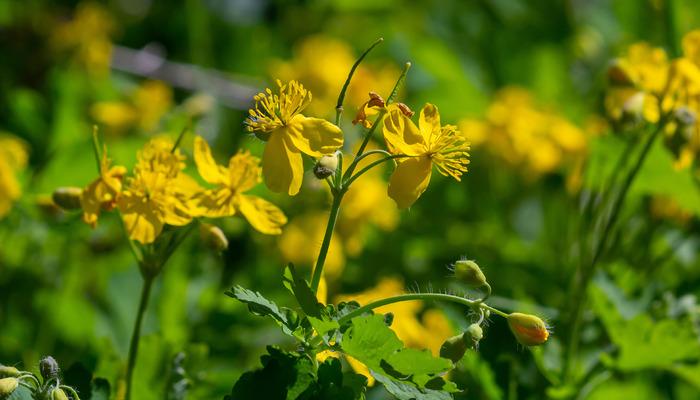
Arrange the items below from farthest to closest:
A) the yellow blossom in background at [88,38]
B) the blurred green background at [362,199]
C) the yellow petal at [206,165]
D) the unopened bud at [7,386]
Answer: the yellow blossom in background at [88,38]
the blurred green background at [362,199]
the yellow petal at [206,165]
the unopened bud at [7,386]

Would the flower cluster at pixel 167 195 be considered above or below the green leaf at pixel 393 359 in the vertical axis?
above

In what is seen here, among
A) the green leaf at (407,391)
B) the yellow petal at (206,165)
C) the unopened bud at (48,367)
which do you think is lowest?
the unopened bud at (48,367)

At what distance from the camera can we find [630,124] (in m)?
1.90

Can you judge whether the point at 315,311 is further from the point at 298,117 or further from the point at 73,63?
the point at 73,63

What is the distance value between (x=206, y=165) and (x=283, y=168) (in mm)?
233

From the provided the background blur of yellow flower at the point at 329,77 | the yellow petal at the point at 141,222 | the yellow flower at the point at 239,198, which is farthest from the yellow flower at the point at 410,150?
the background blur of yellow flower at the point at 329,77

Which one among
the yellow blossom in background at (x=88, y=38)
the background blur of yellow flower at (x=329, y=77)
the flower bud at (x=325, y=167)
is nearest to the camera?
the flower bud at (x=325, y=167)

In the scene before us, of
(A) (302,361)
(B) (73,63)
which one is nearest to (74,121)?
(B) (73,63)

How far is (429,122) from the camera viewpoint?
1.33 meters

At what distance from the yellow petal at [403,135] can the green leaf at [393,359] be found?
24 cm

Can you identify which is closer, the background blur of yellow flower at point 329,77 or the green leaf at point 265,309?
the green leaf at point 265,309

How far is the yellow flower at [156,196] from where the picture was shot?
1383 mm

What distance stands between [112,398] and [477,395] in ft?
2.61

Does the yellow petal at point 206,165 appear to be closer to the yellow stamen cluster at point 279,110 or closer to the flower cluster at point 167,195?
the flower cluster at point 167,195
